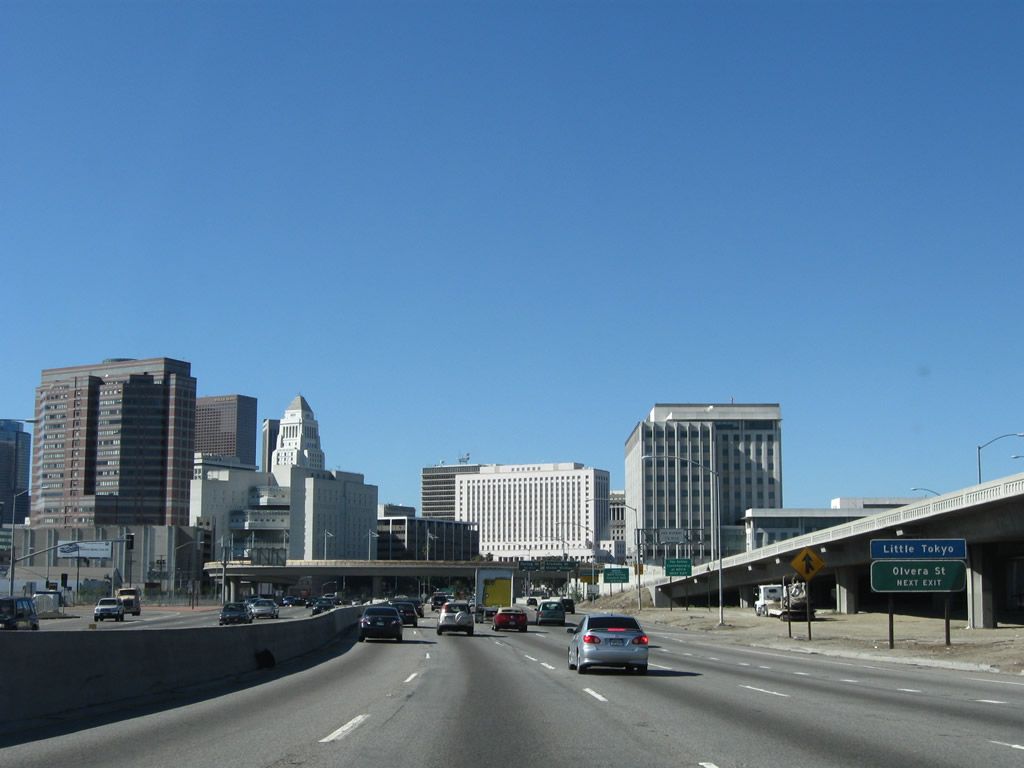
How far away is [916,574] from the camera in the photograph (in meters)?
42.2

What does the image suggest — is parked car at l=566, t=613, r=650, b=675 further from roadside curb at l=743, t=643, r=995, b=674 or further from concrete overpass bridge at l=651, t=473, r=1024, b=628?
concrete overpass bridge at l=651, t=473, r=1024, b=628

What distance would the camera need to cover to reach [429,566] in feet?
546

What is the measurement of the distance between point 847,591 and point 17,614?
60.6 metres

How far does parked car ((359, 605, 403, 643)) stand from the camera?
162 ft

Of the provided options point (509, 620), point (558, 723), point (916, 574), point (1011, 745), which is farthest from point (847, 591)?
point (1011, 745)

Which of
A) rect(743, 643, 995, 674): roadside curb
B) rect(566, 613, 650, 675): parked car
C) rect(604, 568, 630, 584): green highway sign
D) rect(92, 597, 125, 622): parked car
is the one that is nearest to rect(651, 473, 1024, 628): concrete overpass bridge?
rect(743, 643, 995, 674): roadside curb

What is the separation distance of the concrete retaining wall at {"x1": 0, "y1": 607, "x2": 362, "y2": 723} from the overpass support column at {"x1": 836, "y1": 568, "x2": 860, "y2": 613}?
64558mm

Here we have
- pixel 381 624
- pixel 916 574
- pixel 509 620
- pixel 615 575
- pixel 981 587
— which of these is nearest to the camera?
pixel 916 574

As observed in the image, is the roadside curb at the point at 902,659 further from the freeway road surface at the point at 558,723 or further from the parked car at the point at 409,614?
the parked car at the point at 409,614

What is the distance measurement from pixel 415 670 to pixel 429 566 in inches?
5389

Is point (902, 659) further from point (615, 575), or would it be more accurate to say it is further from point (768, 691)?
point (615, 575)

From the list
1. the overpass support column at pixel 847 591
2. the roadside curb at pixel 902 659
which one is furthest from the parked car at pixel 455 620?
the overpass support column at pixel 847 591

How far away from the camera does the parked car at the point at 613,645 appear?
2916 cm

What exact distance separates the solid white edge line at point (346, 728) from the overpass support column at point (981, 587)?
4982 centimetres
